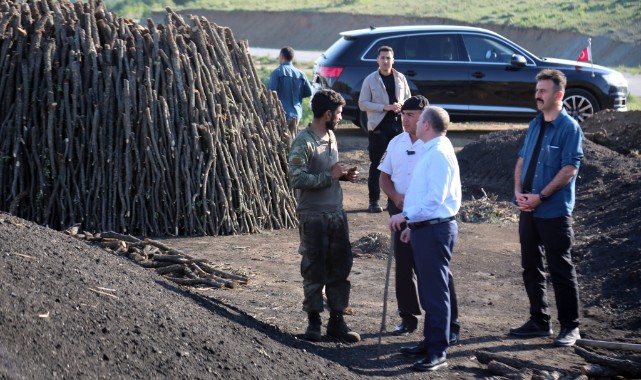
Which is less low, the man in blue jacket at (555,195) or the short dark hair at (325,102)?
the short dark hair at (325,102)

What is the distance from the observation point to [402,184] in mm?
7594

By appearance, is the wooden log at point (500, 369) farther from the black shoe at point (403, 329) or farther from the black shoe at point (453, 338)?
the black shoe at point (403, 329)

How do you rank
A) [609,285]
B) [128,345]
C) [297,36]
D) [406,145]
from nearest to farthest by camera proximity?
1. [128,345]
2. [406,145]
3. [609,285]
4. [297,36]

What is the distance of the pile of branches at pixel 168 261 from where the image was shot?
8.94m

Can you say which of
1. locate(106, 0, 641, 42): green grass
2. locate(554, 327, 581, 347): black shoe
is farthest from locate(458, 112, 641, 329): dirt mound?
locate(106, 0, 641, 42): green grass

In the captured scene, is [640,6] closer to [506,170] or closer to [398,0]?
[398,0]

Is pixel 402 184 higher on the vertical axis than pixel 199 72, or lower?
lower

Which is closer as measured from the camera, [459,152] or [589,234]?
[589,234]

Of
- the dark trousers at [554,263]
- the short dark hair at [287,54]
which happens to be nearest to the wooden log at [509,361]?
the dark trousers at [554,263]

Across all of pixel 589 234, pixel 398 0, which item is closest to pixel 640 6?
pixel 398 0

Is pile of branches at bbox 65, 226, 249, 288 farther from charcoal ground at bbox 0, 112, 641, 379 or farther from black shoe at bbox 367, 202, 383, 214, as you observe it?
black shoe at bbox 367, 202, 383, 214

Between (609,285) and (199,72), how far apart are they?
4897 mm

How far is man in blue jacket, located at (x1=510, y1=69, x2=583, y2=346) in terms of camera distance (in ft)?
25.0

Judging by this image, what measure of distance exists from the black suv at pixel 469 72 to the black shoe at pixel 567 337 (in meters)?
10.2
